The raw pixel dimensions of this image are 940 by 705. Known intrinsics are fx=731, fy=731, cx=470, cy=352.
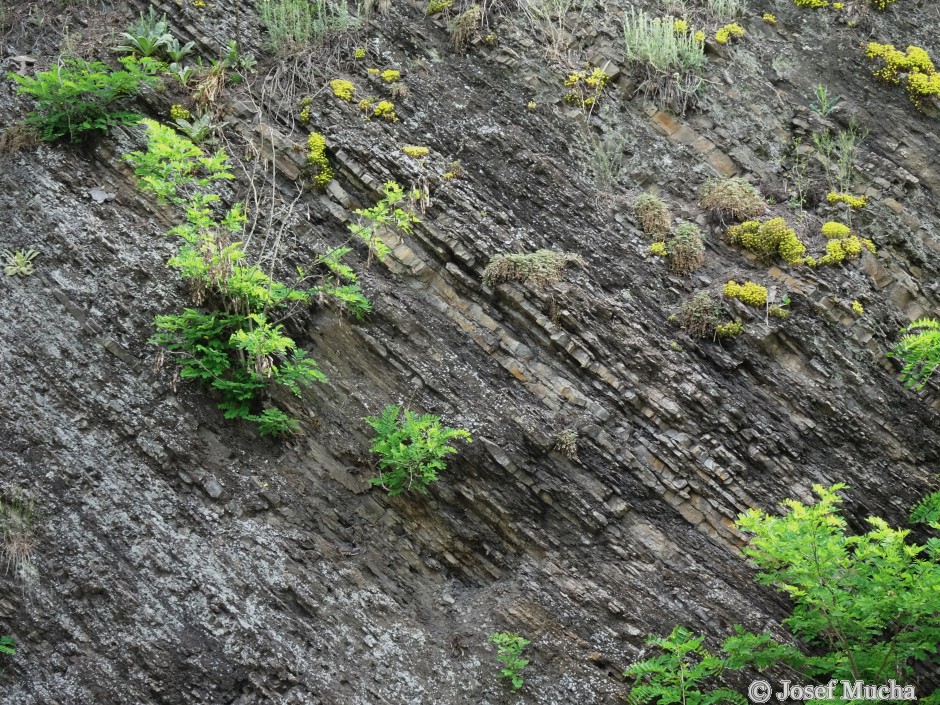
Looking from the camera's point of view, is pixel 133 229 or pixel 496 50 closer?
pixel 133 229

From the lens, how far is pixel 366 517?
236 inches

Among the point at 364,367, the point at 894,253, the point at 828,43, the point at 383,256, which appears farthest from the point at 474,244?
the point at 828,43

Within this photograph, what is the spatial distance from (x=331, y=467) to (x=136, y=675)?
2.01m

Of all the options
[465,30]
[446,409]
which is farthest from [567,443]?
[465,30]

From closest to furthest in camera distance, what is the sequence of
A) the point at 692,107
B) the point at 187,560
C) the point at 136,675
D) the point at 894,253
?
the point at 136,675, the point at 187,560, the point at 894,253, the point at 692,107

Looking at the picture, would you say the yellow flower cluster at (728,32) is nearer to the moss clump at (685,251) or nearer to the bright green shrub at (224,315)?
the moss clump at (685,251)

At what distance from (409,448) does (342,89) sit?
4.00 metres

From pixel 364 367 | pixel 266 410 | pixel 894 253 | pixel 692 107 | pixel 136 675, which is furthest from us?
pixel 692 107

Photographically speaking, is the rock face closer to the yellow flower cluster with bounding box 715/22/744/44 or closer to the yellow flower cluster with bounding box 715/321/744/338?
the yellow flower cluster with bounding box 715/321/744/338

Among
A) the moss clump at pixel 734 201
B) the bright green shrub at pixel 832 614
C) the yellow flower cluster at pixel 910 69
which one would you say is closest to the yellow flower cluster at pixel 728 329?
the moss clump at pixel 734 201

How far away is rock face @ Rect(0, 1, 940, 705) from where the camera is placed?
539cm

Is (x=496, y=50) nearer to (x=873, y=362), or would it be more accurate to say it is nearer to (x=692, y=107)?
(x=692, y=107)

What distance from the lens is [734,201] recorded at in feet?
23.6

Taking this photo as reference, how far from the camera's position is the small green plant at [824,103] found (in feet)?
25.7
